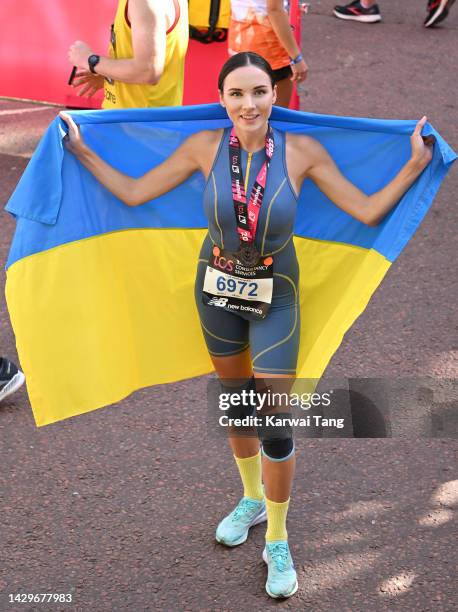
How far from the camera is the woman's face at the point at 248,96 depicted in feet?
12.3

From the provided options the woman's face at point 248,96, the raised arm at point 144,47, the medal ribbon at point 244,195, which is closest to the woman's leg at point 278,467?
the medal ribbon at point 244,195

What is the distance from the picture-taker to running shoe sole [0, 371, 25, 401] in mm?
5402

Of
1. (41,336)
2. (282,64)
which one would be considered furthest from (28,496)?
(282,64)

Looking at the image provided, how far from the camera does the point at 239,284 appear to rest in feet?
13.0

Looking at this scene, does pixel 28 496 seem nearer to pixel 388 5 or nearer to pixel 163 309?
pixel 163 309

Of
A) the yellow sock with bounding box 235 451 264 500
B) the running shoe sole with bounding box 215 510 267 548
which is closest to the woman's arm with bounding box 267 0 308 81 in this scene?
the yellow sock with bounding box 235 451 264 500

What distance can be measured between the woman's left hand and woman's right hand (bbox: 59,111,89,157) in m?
1.35

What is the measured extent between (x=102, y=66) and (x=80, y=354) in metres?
1.41

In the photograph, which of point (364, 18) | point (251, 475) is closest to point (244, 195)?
point (251, 475)

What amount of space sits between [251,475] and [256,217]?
1327 millimetres

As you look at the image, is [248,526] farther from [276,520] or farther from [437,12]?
[437,12]

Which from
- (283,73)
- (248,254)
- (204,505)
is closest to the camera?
(248,254)

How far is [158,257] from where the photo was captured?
14.7 feet

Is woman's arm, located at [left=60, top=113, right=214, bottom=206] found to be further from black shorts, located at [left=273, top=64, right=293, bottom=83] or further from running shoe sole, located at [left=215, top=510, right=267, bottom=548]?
black shorts, located at [left=273, top=64, right=293, bottom=83]
